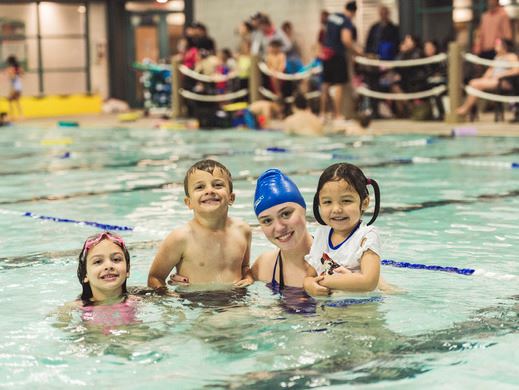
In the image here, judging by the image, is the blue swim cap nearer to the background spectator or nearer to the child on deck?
the child on deck

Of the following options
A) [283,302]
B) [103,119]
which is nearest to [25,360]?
[283,302]

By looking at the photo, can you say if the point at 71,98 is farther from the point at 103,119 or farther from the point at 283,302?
the point at 283,302

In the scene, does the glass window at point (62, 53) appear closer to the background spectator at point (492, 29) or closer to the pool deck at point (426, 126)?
the pool deck at point (426, 126)

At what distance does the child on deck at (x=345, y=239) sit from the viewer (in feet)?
15.6

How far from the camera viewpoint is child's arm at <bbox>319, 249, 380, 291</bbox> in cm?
477

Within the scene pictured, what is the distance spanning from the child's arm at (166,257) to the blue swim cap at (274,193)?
55 cm

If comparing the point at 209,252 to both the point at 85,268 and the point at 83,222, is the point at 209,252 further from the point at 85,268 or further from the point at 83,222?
the point at 83,222

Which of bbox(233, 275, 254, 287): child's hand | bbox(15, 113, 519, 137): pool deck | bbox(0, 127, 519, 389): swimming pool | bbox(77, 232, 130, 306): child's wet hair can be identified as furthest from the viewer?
bbox(15, 113, 519, 137): pool deck

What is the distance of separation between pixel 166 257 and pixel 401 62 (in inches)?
508

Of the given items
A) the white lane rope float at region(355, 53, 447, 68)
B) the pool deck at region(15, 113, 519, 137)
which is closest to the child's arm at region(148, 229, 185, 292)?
the pool deck at region(15, 113, 519, 137)

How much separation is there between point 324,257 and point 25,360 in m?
1.46

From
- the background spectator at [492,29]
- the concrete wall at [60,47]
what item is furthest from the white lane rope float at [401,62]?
the concrete wall at [60,47]

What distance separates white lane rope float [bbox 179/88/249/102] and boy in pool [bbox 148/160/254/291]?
15391 millimetres

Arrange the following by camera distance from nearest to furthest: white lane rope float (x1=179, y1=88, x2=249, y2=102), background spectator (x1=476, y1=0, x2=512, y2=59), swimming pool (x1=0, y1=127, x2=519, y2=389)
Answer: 1. swimming pool (x1=0, y1=127, x2=519, y2=389)
2. background spectator (x1=476, y1=0, x2=512, y2=59)
3. white lane rope float (x1=179, y1=88, x2=249, y2=102)
